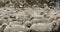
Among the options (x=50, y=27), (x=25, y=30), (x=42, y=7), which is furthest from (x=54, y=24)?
(x=42, y=7)

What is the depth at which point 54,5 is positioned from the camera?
4180 millimetres

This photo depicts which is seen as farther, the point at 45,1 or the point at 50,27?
the point at 45,1

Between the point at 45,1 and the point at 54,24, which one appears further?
the point at 45,1

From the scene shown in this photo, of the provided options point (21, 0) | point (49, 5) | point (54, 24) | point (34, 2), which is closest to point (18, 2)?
point (21, 0)

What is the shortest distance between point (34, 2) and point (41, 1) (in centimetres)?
16

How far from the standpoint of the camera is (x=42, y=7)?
160 inches

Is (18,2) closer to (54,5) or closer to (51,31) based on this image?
(54,5)

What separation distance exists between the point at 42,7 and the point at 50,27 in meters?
1.99

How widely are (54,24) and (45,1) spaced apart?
213cm

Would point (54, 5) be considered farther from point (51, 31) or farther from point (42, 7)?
point (51, 31)

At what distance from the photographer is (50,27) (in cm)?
209

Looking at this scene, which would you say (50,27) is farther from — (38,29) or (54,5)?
(54,5)

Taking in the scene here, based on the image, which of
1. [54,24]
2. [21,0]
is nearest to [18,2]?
[21,0]

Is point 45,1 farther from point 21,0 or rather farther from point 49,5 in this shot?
point 21,0
